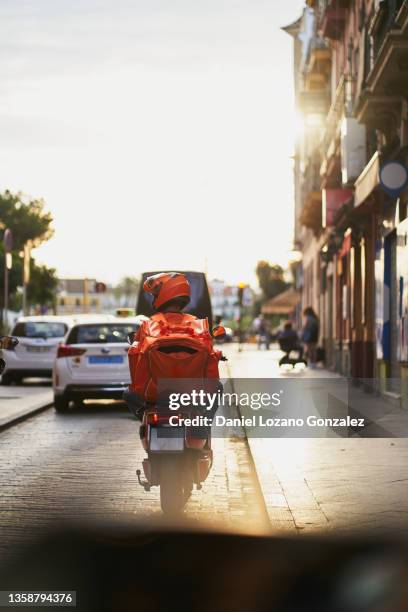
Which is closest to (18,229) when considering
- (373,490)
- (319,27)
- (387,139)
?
(319,27)

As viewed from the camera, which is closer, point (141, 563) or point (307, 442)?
point (141, 563)

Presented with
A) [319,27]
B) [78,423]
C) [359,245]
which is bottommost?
[78,423]

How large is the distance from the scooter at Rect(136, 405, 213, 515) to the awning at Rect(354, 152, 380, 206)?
11.3 meters

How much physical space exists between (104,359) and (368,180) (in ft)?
17.6

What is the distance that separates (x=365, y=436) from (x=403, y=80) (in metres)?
6.73

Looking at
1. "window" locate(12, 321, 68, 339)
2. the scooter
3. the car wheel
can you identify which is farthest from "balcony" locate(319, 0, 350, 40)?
the scooter

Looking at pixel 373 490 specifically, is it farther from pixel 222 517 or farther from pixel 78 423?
pixel 78 423

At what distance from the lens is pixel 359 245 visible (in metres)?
26.8

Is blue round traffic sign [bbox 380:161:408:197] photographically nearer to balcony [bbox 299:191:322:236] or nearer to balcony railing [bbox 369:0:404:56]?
balcony railing [bbox 369:0:404:56]

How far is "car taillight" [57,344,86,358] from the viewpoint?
18719mm

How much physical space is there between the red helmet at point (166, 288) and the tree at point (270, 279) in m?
139

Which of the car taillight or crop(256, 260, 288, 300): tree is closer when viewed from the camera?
the car taillight

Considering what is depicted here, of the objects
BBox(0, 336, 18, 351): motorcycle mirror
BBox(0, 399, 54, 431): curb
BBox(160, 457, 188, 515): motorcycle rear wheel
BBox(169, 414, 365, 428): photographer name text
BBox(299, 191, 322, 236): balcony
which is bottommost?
BBox(0, 399, 54, 431): curb

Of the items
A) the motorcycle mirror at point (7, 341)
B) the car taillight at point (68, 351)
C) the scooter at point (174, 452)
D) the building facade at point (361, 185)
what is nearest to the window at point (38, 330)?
the building facade at point (361, 185)
